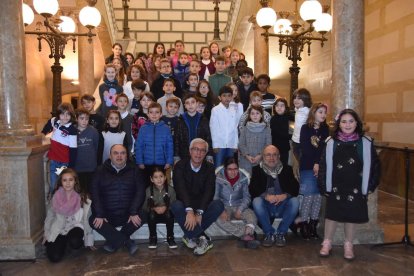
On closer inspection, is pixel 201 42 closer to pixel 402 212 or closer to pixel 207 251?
pixel 402 212

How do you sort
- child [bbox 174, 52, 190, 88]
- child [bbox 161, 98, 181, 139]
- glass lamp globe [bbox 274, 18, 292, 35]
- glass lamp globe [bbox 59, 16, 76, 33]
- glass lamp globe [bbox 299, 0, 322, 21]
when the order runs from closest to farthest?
child [bbox 161, 98, 181, 139] → glass lamp globe [bbox 299, 0, 322, 21] → child [bbox 174, 52, 190, 88] → glass lamp globe [bbox 59, 16, 76, 33] → glass lamp globe [bbox 274, 18, 292, 35]

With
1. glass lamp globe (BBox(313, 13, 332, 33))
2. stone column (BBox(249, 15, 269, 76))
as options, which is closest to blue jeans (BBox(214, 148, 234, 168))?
glass lamp globe (BBox(313, 13, 332, 33))

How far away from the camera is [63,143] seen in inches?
212

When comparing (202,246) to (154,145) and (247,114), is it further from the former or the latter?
(247,114)

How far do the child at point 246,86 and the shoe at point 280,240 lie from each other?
2.64 metres

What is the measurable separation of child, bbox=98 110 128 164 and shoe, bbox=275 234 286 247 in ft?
8.28

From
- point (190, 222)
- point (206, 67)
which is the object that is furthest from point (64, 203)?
point (206, 67)

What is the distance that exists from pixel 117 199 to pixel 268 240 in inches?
78.5

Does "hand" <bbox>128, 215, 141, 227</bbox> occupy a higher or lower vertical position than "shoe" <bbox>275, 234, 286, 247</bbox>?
higher

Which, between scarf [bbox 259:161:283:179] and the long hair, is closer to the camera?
the long hair

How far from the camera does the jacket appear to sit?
16.1ft

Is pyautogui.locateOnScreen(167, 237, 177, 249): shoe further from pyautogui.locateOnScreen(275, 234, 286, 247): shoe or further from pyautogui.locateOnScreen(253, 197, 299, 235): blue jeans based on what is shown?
pyautogui.locateOnScreen(275, 234, 286, 247): shoe

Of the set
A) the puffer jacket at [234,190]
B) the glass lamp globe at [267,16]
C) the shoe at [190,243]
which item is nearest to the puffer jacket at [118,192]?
the shoe at [190,243]

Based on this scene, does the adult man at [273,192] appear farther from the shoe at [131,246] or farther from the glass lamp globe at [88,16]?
the glass lamp globe at [88,16]
